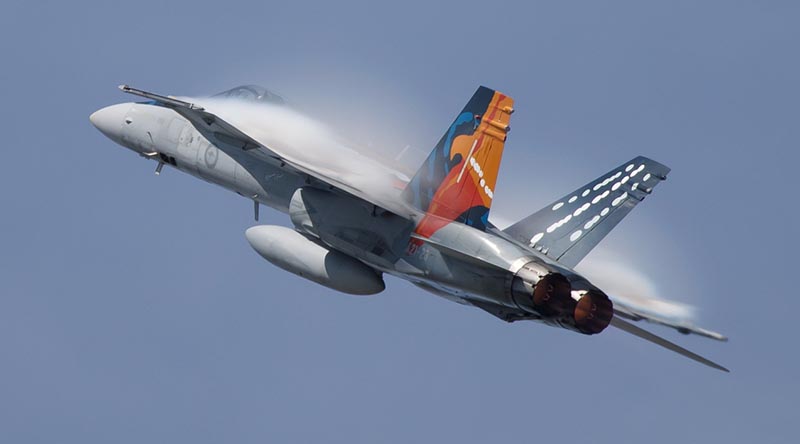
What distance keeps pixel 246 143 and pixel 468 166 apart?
12.0ft

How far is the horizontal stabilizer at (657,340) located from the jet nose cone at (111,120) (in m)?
8.43

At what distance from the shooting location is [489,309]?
2105cm

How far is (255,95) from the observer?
24.1 meters

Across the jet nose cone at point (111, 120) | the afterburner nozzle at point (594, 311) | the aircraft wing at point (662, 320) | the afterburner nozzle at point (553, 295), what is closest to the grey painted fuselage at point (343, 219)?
the jet nose cone at point (111, 120)

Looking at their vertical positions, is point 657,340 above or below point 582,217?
below

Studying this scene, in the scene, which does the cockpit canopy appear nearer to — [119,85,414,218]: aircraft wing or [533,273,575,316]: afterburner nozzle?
[119,85,414,218]: aircraft wing

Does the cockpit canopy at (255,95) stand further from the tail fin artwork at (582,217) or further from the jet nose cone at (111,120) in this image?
the tail fin artwork at (582,217)

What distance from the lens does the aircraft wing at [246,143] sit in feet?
69.1

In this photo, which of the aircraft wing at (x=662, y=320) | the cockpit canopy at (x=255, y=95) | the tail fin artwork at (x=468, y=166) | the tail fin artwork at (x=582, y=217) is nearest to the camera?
the aircraft wing at (x=662, y=320)

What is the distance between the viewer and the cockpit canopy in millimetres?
24109

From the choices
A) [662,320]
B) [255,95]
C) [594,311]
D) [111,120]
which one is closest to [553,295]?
[594,311]

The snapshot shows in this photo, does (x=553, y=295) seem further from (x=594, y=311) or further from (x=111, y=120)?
(x=111, y=120)

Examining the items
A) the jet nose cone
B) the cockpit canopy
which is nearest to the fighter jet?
the cockpit canopy

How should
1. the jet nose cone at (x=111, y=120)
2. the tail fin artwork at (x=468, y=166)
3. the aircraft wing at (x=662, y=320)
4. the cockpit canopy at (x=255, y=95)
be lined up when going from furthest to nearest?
1. the jet nose cone at (x=111, y=120)
2. the cockpit canopy at (x=255, y=95)
3. the tail fin artwork at (x=468, y=166)
4. the aircraft wing at (x=662, y=320)
